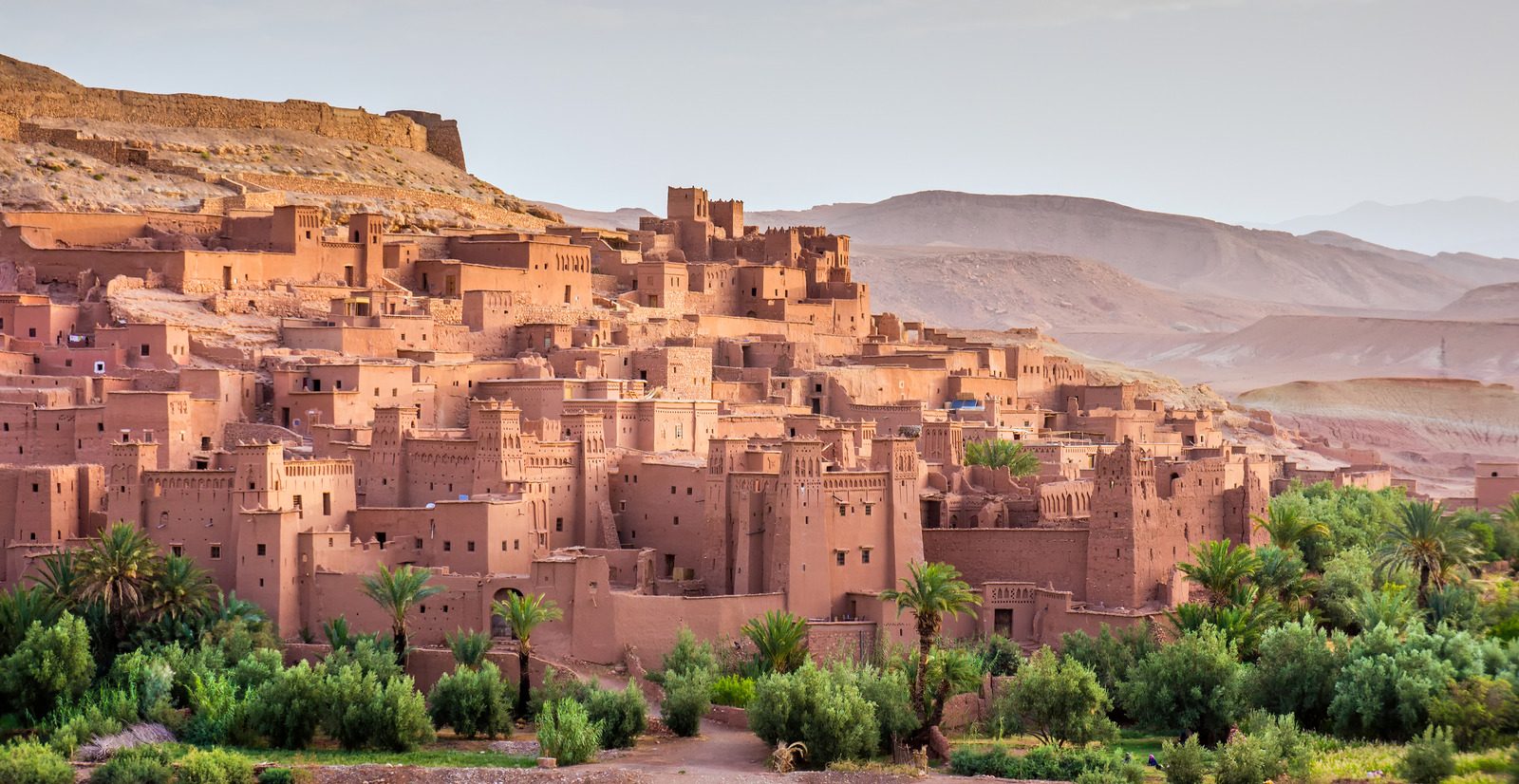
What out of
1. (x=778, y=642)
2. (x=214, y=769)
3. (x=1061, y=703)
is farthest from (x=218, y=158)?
(x=1061, y=703)

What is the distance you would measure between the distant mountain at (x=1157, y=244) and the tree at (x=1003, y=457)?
11199cm

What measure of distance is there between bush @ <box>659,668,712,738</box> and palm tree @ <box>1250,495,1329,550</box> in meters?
11.0

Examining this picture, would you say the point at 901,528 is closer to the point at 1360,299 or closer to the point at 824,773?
the point at 824,773

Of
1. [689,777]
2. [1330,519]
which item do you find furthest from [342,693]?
[1330,519]

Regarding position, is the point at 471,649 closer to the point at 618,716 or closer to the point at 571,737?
the point at 618,716

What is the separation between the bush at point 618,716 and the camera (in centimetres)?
3064

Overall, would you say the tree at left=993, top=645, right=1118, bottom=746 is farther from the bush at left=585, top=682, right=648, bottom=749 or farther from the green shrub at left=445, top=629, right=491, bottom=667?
the green shrub at left=445, top=629, right=491, bottom=667

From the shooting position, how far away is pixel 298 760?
30.3m

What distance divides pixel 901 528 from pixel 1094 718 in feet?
17.3

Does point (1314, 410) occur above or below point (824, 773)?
above

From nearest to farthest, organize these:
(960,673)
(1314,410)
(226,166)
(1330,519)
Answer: (960,673) → (1330,519) → (226,166) → (1314,410)

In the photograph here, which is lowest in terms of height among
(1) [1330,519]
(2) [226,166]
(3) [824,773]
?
(3) [824,773]

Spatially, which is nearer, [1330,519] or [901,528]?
[901,528]

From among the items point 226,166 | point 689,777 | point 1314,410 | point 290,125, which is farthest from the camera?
point 1314,410
